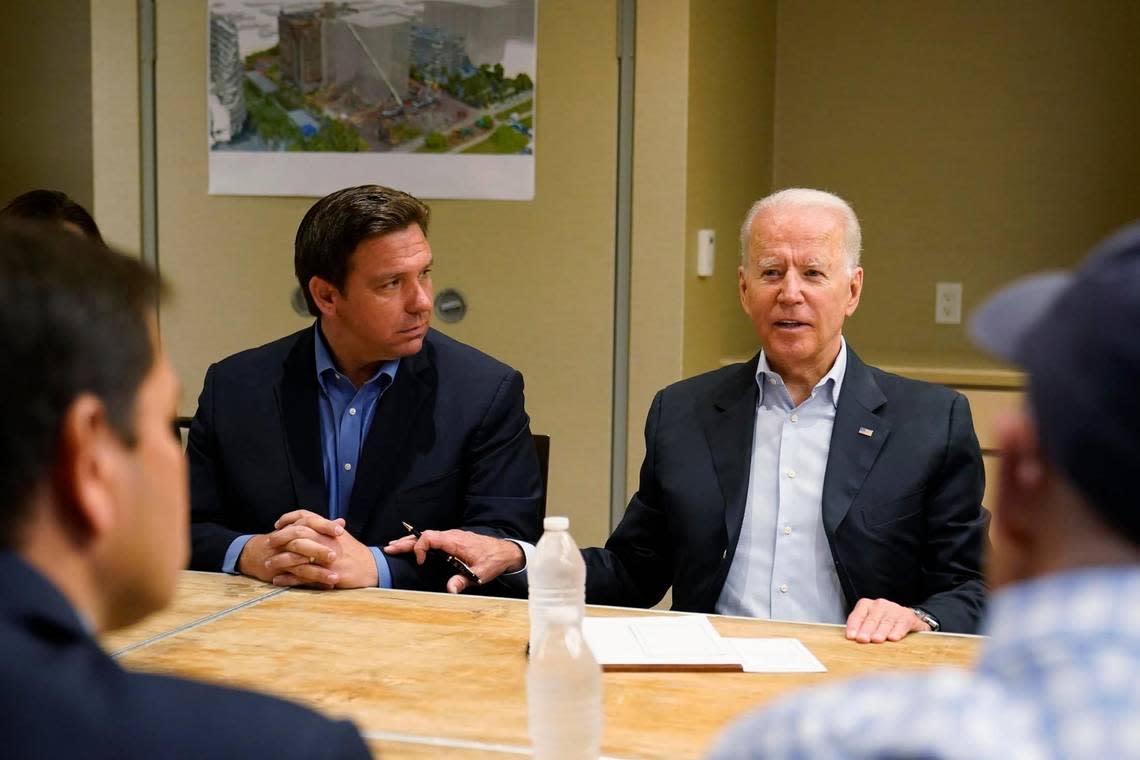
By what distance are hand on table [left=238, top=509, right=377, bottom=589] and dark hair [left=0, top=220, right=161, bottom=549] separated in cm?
129

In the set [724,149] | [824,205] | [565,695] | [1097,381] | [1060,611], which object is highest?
[724,149]

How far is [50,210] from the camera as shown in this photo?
278 cm

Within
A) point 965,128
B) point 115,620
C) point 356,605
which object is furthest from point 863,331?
point 115,620

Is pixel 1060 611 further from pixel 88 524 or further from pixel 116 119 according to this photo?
pixel 116 119

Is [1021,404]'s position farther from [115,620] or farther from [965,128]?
[965,128]

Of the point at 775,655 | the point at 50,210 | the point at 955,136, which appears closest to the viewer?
the point at 775,655

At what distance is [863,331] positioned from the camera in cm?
434

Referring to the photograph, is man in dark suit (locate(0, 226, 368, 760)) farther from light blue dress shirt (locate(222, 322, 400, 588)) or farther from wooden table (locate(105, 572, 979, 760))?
light blue dress shirt (locate(222, 322, 400, 588))

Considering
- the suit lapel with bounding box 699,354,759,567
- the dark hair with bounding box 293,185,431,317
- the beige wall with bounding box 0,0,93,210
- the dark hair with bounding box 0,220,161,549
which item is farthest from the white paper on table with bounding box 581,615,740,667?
the beige wall with bounding box 0,0,93,210

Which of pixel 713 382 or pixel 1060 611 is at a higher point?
pixel 1060 611

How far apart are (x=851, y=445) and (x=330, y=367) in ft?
3.41

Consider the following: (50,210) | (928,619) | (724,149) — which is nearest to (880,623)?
(928,619)

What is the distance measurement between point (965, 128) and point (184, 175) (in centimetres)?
248

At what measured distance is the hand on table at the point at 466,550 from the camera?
2189 millimetres
